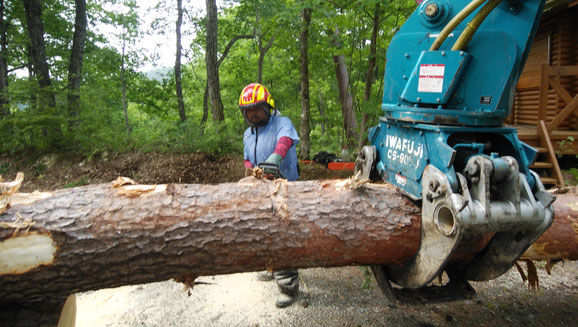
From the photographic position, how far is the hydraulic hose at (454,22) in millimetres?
2030

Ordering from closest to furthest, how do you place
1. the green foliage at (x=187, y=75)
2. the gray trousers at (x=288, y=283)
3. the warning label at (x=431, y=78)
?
the warning label at (x=431, y=78)
the gray trousers at (x=288, y=283)
the green foliage at (x=187, y=75)

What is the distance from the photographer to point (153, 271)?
2.06 m

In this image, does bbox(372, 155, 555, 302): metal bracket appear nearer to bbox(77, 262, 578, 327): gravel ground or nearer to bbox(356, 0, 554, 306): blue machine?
bbox(356, 0, 554, 306): blue machine

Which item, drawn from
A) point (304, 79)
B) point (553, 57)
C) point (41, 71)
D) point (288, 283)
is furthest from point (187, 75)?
point (288, 283)

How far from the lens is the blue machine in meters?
1.83

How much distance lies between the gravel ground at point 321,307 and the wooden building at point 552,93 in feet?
13.5

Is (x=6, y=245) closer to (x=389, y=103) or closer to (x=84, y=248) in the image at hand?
(x=84, y=248)

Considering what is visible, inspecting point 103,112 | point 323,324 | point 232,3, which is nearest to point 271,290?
point 323,324

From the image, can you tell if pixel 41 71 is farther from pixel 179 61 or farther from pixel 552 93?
pixel 552 93

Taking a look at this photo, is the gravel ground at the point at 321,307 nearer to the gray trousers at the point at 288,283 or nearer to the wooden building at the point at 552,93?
the gray trousers at the point at 288,283

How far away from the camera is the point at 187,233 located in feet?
6.68

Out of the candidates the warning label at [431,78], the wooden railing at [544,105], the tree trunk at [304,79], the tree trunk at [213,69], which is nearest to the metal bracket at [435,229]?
the warning label at [431,78]

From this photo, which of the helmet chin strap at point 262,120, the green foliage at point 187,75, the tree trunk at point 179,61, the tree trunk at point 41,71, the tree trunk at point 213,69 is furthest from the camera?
the tree trunk at point 179,61

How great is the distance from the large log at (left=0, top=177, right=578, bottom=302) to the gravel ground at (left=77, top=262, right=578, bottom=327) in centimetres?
92
